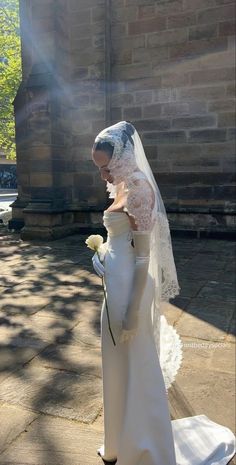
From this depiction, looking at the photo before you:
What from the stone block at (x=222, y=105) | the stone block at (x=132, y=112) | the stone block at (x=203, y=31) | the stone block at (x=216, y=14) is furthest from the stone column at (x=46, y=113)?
the stone block at (x=222, y=105)

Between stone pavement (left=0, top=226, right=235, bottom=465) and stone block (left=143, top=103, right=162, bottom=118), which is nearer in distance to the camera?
stone pavement (left=0, top=226, right=235, bottom=465)

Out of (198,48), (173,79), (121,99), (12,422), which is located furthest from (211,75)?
(12,422)

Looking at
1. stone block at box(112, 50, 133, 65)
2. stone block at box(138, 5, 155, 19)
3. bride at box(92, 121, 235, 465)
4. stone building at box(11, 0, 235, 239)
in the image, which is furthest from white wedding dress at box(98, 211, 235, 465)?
stone block at box(138, 5, 155, 19)

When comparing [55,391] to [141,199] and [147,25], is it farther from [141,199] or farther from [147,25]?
[147,25]

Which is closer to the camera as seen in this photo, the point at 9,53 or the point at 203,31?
the point at 203,31

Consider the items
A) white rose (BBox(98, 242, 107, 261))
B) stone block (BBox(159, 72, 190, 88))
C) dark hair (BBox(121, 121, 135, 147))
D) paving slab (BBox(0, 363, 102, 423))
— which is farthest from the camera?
stone block (BBox(159, 72, 190, 88))

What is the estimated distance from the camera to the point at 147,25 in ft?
29.6

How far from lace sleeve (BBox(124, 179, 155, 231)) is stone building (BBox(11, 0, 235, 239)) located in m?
7.38

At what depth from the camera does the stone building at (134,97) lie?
8.66m

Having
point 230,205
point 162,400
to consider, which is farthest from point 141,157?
point 230,205

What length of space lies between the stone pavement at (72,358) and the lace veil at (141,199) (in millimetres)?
873

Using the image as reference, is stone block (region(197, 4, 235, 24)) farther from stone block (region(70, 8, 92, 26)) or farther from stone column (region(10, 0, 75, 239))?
stone column (region(10, 0, 75, 239))

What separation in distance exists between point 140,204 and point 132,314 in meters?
0.52

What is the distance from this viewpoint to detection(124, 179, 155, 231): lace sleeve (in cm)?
176
